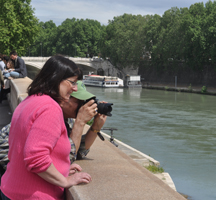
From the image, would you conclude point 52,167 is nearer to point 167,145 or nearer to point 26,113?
point 26,113

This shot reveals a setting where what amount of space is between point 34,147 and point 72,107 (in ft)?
1.71

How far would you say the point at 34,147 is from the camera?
1283mm

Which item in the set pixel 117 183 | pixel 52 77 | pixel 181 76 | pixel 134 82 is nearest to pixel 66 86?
pixel 52 77

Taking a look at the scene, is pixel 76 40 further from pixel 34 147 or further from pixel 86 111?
pixel 34 147

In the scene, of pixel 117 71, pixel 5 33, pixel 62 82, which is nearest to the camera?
pixel 62 82

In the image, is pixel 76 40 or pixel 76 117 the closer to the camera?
pixel 76 117

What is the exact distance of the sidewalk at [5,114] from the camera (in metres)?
5.00

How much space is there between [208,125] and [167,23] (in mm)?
21551

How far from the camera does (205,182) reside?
842 centimetres

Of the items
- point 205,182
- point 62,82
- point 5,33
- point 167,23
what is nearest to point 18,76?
point 205,182

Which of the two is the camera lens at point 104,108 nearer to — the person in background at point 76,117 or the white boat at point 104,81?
the person in background at point 76,117

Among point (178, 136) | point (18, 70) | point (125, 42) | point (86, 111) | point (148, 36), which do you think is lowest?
point (178, 136)

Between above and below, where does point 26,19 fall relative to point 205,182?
above

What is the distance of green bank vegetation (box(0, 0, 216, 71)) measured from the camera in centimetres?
2300
